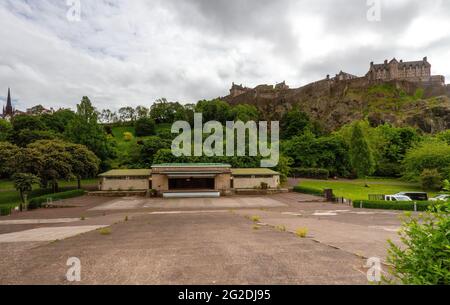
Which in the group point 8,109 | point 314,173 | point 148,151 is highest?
point 8,109

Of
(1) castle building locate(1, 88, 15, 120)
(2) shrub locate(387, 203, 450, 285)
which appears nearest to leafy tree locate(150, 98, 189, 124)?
(1) castle building locate(1, 88, 15, 120)

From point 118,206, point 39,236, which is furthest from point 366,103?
point 39,236

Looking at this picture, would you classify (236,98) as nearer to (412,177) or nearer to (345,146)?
(345,146)

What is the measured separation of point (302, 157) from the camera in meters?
56.8

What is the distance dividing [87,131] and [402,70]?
409 feet

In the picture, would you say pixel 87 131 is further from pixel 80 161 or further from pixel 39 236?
pixel 39 236

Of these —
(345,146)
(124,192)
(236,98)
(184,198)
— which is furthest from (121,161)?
(236,98)

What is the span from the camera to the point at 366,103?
292 ft

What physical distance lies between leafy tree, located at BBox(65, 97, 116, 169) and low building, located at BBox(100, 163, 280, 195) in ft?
50.6

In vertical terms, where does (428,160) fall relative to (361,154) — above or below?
below

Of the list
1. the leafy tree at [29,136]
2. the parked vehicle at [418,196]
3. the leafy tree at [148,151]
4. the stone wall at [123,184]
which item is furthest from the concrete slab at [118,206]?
the leafy tree at [29,136]

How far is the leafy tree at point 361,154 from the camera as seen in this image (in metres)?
44.2

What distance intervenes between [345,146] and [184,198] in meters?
39.8

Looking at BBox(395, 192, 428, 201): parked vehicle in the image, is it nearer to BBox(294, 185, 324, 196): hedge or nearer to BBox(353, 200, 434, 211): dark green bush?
BBox(353, 200, 434, 211): dark green bush
